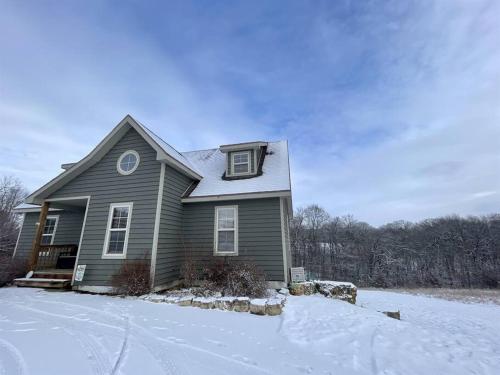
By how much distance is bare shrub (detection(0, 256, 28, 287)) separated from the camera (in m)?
7.92

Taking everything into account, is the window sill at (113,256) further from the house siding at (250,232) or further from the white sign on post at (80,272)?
the house siding at (250,232)

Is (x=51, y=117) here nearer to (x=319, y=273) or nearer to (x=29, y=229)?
(x=29, y=229)

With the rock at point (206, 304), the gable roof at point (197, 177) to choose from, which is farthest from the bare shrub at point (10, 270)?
the rock at point (206, 304)

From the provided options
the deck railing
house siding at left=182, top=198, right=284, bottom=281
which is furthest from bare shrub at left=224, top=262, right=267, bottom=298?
the deck railing

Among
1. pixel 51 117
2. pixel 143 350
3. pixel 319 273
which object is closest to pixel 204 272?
pixel 143 350

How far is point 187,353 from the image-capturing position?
2.94 metres

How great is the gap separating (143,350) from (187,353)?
650 millimetres

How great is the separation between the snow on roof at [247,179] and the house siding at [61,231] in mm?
6561

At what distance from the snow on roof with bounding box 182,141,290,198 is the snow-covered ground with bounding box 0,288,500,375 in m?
4.37

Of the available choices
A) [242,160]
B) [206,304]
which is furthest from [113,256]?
[242,160]

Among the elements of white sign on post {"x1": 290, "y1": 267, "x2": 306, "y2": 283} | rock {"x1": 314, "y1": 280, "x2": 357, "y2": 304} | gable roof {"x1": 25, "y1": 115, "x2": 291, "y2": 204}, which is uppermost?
gable roof {"x1": 25, "y1": 115, "x2": 291, "y2": 204}

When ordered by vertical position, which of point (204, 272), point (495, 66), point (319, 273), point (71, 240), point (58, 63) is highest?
point (58, 63)

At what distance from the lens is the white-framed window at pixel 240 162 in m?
9.88

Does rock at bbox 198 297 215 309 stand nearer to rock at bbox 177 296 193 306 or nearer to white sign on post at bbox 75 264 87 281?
rock at bbox 177 296 193 306
